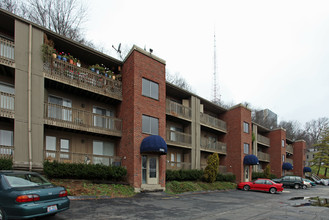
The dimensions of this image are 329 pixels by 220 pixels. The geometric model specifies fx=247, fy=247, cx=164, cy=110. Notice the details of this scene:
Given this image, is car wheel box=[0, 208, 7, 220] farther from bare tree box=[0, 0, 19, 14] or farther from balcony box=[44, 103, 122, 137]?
bare tree box=[0, 0, 19, 14]

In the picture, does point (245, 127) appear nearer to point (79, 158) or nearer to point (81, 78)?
point (79, 158)

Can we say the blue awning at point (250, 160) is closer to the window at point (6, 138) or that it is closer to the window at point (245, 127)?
the window at point (245, 127)

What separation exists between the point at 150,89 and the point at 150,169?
6049 millimetres

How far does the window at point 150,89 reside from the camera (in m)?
18.7

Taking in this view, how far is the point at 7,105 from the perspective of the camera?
501 inches

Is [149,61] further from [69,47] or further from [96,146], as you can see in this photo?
[96,146]

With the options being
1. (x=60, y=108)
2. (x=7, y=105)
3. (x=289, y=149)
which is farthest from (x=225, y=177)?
(x=289, y=149)

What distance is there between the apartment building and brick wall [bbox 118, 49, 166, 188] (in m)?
0.06

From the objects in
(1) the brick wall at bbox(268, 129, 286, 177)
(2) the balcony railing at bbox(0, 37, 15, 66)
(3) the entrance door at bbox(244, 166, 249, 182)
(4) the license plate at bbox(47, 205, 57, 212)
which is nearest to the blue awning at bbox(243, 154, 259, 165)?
(3) the entrance door at bbox(244, 166, 249, 182)

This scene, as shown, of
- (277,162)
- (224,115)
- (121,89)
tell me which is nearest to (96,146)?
(121,89)

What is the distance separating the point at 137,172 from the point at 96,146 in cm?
363

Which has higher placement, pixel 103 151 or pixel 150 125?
pixel 150 125

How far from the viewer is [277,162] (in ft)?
138

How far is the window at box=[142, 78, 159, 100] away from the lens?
61.4 feet
